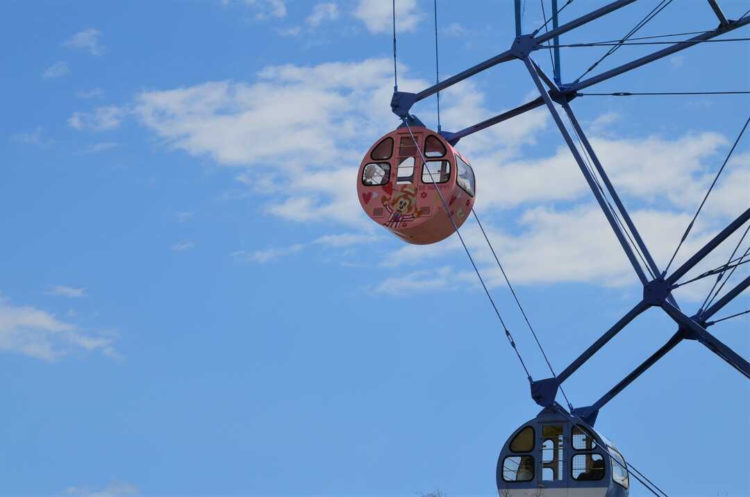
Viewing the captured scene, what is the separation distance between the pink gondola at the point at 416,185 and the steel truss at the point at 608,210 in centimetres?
74

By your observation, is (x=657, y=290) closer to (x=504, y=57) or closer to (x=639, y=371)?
(x=639, y=371)

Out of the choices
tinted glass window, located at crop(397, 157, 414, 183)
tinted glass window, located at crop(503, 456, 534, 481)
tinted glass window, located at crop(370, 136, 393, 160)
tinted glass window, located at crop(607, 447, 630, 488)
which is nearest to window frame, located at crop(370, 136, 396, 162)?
tinted glass window, located at crop(370, 136, 393, 160)

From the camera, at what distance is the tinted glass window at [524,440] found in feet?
129

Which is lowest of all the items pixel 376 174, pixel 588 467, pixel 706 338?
pixel 588 467

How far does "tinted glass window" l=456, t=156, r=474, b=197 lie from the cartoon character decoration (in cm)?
111

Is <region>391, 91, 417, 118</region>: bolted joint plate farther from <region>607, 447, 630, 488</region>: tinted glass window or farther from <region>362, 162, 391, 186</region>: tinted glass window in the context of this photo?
<region>607, 447, 630, 488</region>: tinted glass window

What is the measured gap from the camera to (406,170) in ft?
131

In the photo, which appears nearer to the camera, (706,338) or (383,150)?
(706,338)

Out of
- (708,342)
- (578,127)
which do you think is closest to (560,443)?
(708,342)

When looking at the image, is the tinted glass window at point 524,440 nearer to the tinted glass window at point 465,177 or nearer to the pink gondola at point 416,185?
the pink gondola at point 416,185

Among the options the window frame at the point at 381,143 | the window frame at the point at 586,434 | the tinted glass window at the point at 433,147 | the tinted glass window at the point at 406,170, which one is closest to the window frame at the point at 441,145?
the tinted glass window at the point at 433,147

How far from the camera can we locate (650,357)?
38.5 metres

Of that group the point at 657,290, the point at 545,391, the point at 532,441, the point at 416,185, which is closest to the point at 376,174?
the point at 416,185

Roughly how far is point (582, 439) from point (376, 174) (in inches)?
315
